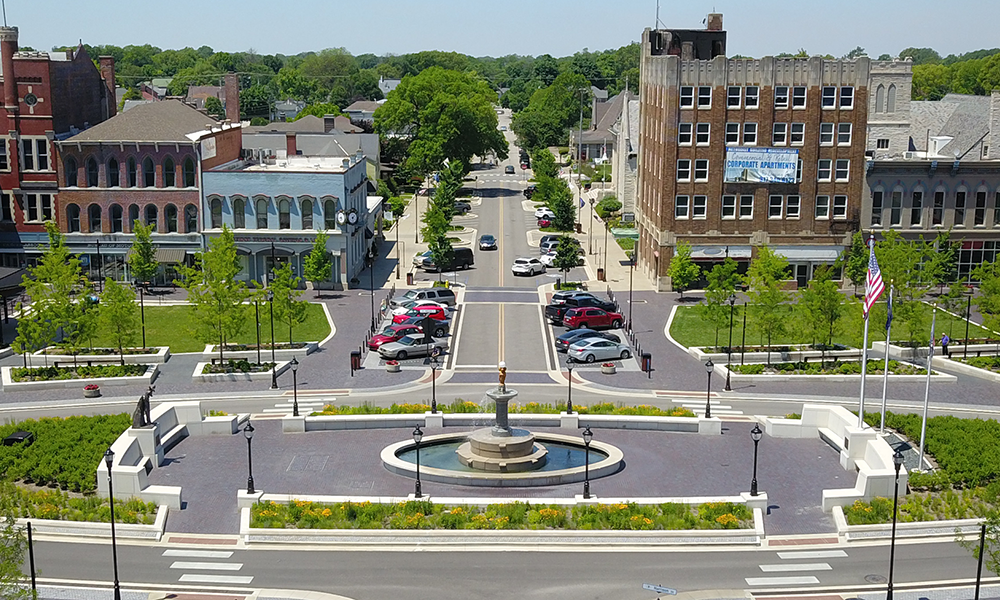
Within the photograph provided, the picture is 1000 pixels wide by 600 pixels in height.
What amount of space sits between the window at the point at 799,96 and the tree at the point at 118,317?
4415cm

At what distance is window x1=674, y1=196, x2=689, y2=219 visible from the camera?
77062 millimetres

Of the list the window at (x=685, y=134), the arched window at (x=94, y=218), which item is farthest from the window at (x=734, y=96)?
the arched window at (x=94, y=218)

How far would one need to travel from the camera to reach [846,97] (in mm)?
75062

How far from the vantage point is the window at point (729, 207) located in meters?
76.8

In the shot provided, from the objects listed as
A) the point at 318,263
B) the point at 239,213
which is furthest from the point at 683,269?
the point at 239,213

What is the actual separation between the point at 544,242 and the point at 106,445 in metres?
56.3

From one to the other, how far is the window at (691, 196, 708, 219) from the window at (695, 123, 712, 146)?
12.4 ft

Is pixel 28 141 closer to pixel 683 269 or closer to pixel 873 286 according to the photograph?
pixel 683 269

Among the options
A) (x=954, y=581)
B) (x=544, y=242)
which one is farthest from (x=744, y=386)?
(x=544, y=242)

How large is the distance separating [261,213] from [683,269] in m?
28.8

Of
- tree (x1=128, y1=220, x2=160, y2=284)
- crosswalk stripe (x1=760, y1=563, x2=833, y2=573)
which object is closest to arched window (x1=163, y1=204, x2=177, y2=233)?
tree (x1=128, y1=220, x2=160, y2=284)

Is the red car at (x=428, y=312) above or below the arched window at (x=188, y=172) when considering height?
below

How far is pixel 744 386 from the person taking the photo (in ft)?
182

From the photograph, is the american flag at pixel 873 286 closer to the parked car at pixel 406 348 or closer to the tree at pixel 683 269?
the parked car at pixel 406 348
